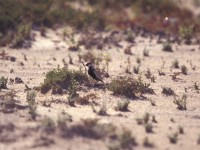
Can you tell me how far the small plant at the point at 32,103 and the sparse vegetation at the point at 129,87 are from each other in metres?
1.82

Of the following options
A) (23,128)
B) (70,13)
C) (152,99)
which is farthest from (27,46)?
(23,128)

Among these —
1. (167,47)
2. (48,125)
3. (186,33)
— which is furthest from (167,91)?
(186,33)

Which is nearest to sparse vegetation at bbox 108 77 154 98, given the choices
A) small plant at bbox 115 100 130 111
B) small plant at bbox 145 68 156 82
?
small plant at bbox 145 68 156 82

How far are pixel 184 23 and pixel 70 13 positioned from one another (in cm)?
422

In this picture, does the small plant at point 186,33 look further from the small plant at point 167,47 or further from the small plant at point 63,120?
the small plant at point 63,120

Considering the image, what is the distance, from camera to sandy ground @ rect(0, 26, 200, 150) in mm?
7895

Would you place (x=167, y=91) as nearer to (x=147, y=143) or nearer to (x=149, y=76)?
(x=149, y=76)

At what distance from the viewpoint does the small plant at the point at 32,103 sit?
8.74 meters

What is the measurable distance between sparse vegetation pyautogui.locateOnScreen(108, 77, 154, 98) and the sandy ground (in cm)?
18

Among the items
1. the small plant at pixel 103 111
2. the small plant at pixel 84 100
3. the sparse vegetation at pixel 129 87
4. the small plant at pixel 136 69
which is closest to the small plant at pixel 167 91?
the sparse vegetation at pixel 129 87

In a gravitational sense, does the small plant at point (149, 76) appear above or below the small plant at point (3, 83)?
above

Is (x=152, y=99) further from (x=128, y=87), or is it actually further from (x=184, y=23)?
(x=184, y=23)

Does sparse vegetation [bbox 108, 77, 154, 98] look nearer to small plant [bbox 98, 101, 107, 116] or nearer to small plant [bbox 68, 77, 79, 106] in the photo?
small plant [bbox 68, 77, 79, 106]

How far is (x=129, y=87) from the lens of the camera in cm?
1045
